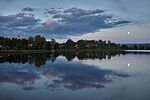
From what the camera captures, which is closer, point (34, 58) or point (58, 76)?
A: point (58, 76)

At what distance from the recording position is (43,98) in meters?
11.3

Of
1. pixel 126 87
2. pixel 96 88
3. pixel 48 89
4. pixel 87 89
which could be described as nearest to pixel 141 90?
pixel 126 87

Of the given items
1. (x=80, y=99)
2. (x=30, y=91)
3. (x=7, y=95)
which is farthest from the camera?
(x=30, y=91)

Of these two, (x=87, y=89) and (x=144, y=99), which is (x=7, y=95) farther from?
(x=144, y=99)

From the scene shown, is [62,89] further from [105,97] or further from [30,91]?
[105,97]

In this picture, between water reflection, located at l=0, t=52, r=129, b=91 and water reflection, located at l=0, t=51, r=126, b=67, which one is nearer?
water reflection, located at l=0, t=52, r=129, b=91

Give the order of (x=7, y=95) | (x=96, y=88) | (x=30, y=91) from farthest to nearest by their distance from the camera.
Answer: (x=96, y=88), (x=30, y=91), (x=7, y=95)

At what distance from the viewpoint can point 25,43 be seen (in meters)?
119

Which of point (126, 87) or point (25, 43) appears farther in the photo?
point (25, 43)

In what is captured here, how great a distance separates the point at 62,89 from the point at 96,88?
326 cm

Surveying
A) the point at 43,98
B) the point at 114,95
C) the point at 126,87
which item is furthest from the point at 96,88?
the point at 43,98

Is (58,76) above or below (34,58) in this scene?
below

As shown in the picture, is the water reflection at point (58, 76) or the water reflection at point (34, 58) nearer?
the water reflection at point (58, 76)

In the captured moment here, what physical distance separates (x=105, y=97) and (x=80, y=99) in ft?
6.79
